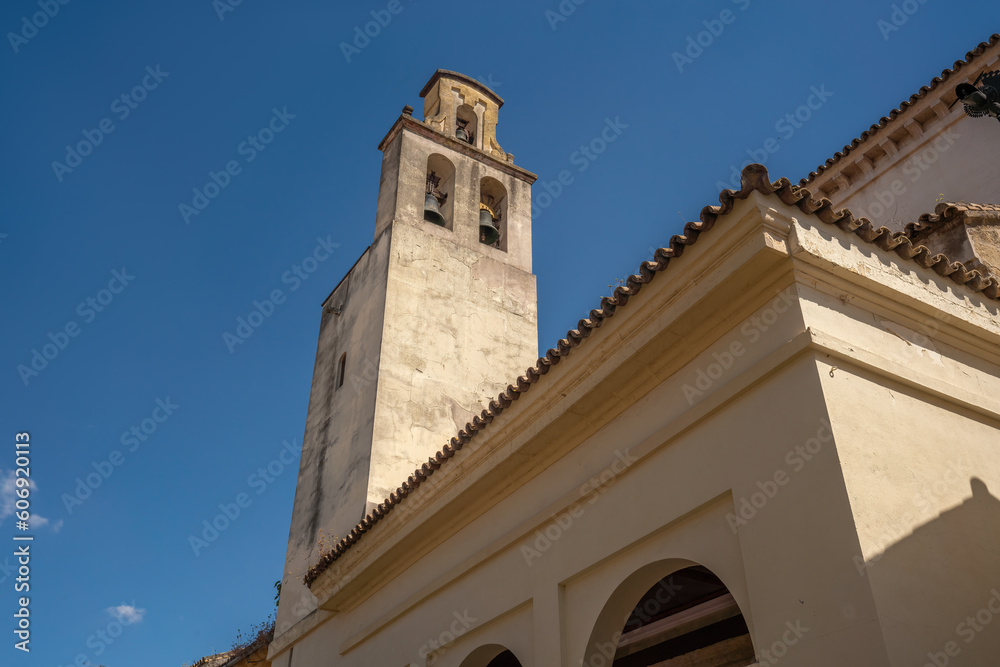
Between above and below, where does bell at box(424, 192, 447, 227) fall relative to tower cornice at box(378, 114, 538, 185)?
below

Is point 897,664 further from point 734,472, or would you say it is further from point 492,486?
point 492,486

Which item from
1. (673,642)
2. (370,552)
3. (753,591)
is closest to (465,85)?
(370,552)

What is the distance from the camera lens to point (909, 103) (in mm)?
10828

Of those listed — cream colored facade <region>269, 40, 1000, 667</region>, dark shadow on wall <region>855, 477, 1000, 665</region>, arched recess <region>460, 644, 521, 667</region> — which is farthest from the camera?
arched recess <region>460, 644, 521, 667</region>

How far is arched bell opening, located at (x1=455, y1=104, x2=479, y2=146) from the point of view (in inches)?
608
